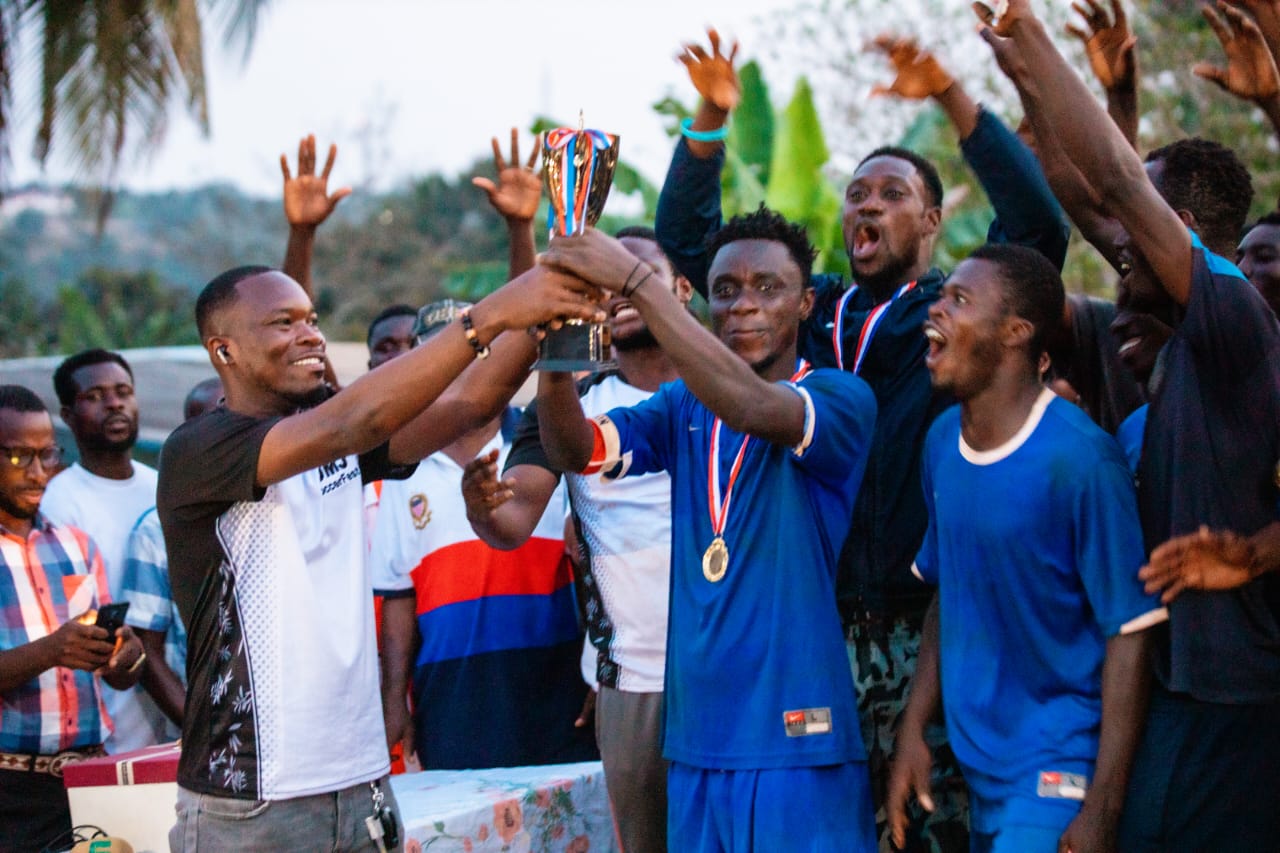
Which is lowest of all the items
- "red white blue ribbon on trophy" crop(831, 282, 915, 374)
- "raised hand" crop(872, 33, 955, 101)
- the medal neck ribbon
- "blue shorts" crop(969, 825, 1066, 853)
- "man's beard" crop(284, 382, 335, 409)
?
"blue shorts" crop(969, 825, 1066, 853)

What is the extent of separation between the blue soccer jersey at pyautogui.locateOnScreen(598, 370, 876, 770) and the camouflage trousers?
568 mm

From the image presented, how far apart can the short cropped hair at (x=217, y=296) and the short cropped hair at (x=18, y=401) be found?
87.4 inches

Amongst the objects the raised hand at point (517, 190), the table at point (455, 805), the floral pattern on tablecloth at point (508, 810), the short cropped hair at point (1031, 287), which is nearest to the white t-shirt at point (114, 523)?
the table at point (455, 805)

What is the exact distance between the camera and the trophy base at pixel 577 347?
3.89m

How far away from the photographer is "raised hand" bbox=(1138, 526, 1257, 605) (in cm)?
349

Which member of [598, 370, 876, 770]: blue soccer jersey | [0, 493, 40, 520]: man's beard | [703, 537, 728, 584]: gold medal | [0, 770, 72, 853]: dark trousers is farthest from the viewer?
[0, 493, 40, 520]: man's beard

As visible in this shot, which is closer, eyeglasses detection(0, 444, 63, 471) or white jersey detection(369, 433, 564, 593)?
eyeglasses detection(0, 444, 63, 471)

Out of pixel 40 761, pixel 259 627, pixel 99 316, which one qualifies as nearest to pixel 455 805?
pixel 259 627

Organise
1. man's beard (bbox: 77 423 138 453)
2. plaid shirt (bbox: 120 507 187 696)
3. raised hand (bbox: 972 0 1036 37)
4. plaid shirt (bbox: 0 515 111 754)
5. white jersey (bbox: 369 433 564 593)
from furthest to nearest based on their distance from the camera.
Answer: man's beard (bbox: 77 423 138 453)
plaid shirt (bbox: 120 507 187 696)
white jersey (bbox: 369 433 564 593)
plaid shirt (bbox: 0 515 111 754)
raised hand (bbox: 972 0 1036 37)

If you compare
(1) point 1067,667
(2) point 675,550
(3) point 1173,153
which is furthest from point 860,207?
(1) point 1067,667

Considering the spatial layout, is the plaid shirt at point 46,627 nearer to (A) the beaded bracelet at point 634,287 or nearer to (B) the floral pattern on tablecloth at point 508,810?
(B) the floral pattern on tablecloth at point 508,810

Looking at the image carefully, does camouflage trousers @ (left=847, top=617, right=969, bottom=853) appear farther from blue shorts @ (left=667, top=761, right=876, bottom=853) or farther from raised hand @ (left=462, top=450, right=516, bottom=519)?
raised hand @ (left=462, top=450, right=516, bottom=519)

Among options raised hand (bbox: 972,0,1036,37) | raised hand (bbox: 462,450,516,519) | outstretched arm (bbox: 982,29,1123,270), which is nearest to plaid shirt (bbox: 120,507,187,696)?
raised hand (bbox: 462,450,516,519)

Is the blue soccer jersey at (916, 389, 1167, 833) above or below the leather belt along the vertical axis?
above
